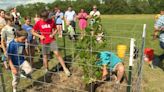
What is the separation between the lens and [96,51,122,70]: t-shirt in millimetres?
6631

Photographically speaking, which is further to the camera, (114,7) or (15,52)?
(114,7)

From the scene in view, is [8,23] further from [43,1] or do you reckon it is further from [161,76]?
[43,1]

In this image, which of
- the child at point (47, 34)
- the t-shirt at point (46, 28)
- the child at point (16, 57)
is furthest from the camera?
the t-shirt at point (46, 28)

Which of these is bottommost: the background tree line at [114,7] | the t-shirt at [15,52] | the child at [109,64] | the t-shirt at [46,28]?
the child at [109,64]

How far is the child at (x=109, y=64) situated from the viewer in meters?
6.65

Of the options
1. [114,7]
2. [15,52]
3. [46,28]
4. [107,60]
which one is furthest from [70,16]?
[114,7]

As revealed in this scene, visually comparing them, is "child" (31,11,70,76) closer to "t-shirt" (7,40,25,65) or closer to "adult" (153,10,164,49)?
"t-shirt" (7,40,25,65)

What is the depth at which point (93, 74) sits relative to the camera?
695cm

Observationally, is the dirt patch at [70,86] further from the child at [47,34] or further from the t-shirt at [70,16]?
the t-shirt at [70,16]

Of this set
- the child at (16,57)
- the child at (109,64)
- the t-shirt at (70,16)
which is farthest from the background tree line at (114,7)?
the child at (16,57)

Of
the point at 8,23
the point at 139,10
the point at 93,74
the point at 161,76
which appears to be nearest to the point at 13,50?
the point at 8,23

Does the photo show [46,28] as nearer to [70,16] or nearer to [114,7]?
[70,16]

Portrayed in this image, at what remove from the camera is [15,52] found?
672 centimetres

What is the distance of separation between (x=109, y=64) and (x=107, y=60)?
36 centimetres
